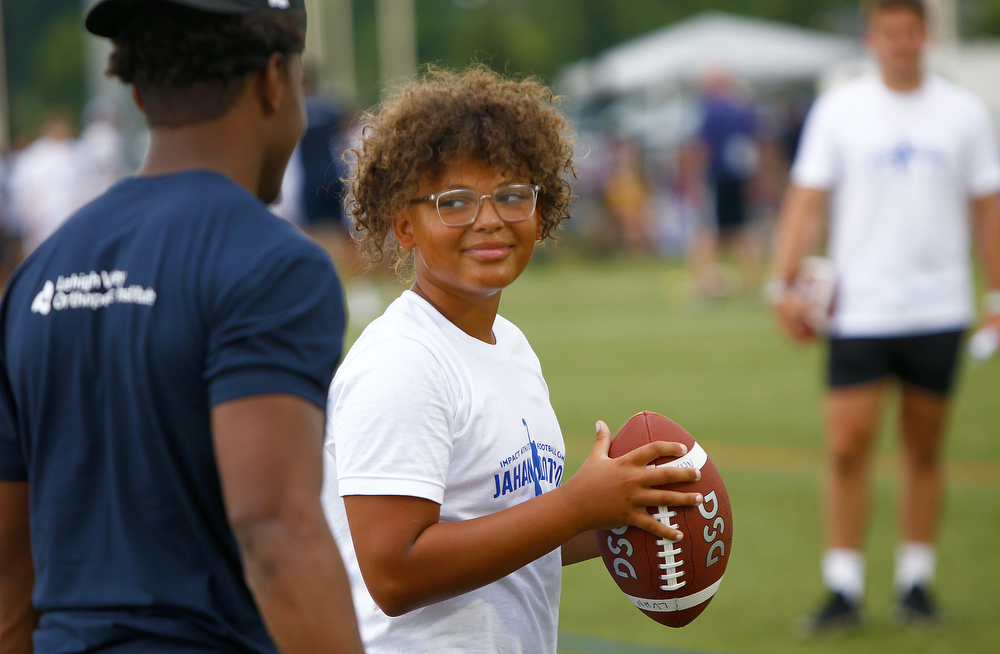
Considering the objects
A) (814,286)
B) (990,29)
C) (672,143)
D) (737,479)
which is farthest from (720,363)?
(990,29)

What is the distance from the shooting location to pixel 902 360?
15.9 ft

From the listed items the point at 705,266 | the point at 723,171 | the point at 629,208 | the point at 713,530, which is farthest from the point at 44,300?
the point at 629,208

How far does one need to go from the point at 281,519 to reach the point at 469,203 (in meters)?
0.89

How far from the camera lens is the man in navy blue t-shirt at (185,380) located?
1566mm

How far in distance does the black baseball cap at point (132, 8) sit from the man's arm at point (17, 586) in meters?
0.74

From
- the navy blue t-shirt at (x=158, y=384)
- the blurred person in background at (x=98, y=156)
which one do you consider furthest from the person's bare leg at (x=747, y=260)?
the navy blue t-shirt at (x=158, y=384)

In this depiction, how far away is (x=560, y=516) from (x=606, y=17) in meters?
55.9

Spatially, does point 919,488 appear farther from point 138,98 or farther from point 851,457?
point 138,98

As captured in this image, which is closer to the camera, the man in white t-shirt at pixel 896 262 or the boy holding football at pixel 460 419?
the boy holding football at pixel 460 419

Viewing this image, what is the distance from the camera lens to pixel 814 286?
494 centimetres

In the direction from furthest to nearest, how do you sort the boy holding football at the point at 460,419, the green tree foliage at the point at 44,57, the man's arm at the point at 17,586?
the green tree foliage at the point at 44,57
the boy holding football at the point at 460,419
the man's arm at the point at 17,586

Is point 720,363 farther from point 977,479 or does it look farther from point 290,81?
point 290,81

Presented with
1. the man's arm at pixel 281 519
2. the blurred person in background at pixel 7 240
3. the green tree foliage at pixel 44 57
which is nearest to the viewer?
the man's arm at pixel 281 519

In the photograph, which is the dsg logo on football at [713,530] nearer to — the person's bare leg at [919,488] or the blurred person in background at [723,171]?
the person's bare leg at [919,488]
